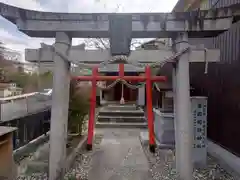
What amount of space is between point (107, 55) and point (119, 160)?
131 inches

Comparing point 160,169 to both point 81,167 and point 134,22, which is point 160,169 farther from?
point 134,22

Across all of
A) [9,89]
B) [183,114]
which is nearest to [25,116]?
[183,114]

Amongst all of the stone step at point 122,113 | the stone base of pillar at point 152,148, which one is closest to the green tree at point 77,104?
the stone base of pillar at point 152,148

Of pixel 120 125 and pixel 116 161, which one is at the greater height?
pixel 120 125

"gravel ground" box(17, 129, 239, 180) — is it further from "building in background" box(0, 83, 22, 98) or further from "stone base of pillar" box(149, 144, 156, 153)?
"building in background" box(0, 83, 22, 98)

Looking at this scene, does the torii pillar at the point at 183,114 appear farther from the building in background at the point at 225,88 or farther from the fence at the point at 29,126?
the fence at the point at 29,126

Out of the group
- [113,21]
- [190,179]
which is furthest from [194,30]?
[190,179]

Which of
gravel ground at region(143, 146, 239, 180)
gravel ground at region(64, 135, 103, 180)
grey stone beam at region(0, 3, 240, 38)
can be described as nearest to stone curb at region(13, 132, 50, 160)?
gravel ground at region(64, 135, 103, 180)

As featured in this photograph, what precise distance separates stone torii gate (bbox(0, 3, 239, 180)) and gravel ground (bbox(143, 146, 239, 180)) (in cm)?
104

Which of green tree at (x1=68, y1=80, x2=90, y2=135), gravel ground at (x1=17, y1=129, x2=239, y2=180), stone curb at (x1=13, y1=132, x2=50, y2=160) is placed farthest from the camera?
green tree at (x1=68, y1=80, x2=90, y2=135)

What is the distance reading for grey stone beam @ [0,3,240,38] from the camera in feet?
11.6

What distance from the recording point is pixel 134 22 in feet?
11.7

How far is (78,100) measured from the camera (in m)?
6.64

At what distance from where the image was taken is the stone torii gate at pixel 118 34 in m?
3.52
